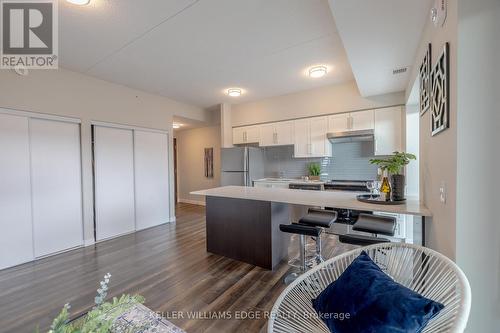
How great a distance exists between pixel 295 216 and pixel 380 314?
2555 millimetres

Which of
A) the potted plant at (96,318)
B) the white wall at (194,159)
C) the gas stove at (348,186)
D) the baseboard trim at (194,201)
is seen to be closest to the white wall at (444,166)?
the potted plant at (96,318)

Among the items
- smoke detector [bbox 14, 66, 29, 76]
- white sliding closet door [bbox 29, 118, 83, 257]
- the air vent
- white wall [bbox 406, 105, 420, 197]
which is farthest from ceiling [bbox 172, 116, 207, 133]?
white wall [bbox 406, 105, 420, 197]

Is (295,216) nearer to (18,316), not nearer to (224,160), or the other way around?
(224,160)

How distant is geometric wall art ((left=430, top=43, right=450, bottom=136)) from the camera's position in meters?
1.23

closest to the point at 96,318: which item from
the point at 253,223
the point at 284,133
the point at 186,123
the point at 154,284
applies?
the point at 154,284

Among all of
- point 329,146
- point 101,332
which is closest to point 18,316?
point 101,332

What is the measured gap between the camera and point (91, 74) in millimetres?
3561

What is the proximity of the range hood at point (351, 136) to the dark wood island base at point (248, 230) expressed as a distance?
78.5 inches

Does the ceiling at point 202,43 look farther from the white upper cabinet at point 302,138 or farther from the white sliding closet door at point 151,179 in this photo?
the white sliding closet door at point 151,179

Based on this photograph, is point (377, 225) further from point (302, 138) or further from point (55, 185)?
point (55, 185)

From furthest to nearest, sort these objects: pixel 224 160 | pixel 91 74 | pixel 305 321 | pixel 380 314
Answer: pixel 224 160
pixel 91 74
pixel 305 321
pixel 380 314

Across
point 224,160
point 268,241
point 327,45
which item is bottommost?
point 268,241

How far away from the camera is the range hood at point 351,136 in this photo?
152 inches

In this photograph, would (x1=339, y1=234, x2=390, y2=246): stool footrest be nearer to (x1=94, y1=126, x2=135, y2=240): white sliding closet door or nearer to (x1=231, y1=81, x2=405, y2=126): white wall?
(x1=231, y1=81, x2=405, y2=126): white wall
